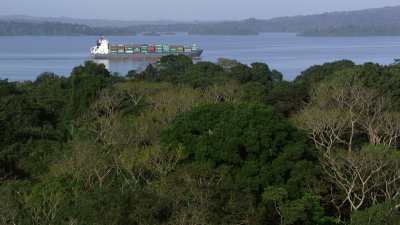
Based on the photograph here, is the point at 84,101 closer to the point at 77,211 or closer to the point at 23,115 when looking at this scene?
the point at 23,115

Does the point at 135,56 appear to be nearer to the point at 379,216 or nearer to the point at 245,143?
the point at 245,143

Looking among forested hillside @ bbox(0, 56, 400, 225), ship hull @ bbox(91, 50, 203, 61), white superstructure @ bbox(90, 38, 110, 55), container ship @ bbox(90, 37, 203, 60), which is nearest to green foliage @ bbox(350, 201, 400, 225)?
forested hillside @ bbox(0, 56, 400, 225)

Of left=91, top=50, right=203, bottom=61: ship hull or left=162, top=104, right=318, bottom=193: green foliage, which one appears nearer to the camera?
left=162, top=104, right=318, bottom=193: green foliage

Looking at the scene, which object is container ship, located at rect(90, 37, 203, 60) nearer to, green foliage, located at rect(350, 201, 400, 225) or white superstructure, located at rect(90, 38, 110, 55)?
white superstructure, located at rect(90, 38, 110, 55)

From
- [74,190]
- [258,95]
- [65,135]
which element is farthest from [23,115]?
[74,190]

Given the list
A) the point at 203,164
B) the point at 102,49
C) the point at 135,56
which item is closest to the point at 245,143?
the point at 203,164
